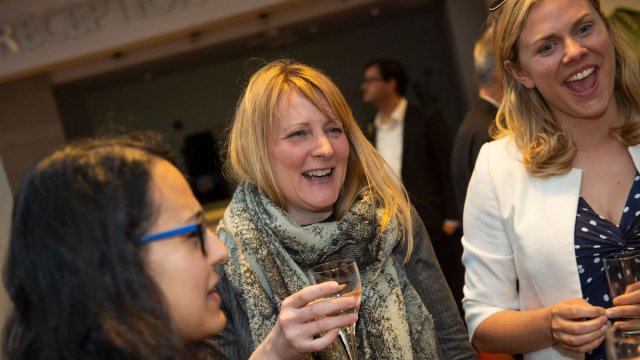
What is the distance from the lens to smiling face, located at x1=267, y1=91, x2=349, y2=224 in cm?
203

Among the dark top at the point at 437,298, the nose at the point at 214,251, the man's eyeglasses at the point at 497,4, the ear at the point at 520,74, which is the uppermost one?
the man's eyeglasses at the point at 497,4

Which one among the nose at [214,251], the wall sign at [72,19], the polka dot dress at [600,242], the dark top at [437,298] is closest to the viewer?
the nose at [214,251]

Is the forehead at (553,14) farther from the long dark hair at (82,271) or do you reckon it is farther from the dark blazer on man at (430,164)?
the dark blazer on man at (430,164)

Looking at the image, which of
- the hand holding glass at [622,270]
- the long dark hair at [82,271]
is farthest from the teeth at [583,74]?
the long dark hair at [82,271]

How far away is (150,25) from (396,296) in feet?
16.9

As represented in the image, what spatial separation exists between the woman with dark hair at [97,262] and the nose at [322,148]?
80 centimetres

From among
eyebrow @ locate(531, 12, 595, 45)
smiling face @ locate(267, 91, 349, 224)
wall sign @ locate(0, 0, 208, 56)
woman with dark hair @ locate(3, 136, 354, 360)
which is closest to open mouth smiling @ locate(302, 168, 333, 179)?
smiling face @ locate(267, 91, 349, 224)

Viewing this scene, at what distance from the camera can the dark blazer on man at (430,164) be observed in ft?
15.7

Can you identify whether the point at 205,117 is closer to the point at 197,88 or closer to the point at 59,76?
the point at 197,88

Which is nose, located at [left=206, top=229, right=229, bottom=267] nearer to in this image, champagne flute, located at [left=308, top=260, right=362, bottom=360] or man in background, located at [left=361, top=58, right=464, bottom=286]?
champagne flute, located at [left=308, top=260, right=362, bottom=360]

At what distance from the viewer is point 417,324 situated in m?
2.02

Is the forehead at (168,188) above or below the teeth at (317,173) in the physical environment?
above

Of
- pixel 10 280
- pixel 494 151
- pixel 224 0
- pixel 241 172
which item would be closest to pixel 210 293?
pixel 10 280

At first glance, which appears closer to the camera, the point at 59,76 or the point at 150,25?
the point at 150,25
